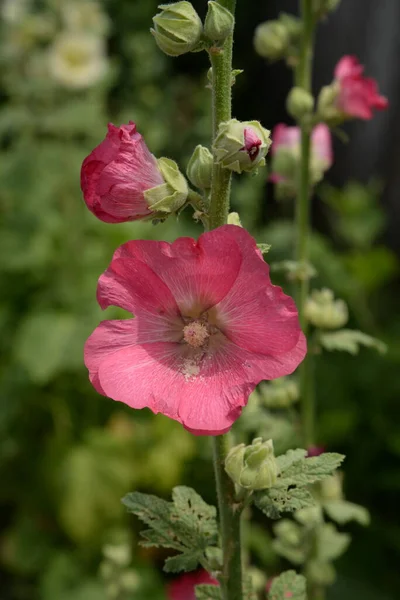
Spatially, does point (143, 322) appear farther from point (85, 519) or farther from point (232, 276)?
point (85, 519)

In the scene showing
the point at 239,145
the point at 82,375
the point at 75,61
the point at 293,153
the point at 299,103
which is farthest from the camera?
the point at 75,61

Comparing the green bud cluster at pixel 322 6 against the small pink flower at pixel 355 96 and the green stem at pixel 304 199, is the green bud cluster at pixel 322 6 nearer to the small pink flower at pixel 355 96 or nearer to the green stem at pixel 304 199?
the green stem at pixel 304 199

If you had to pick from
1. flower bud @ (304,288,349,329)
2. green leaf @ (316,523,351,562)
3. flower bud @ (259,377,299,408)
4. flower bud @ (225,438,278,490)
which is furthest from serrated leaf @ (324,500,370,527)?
flower bud @ (225,438,278,490)

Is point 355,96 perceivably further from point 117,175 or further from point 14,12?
point 14,12

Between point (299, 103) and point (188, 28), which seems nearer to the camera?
point (188, 28)

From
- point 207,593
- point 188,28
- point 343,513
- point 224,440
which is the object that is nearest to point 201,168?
point 188,28
